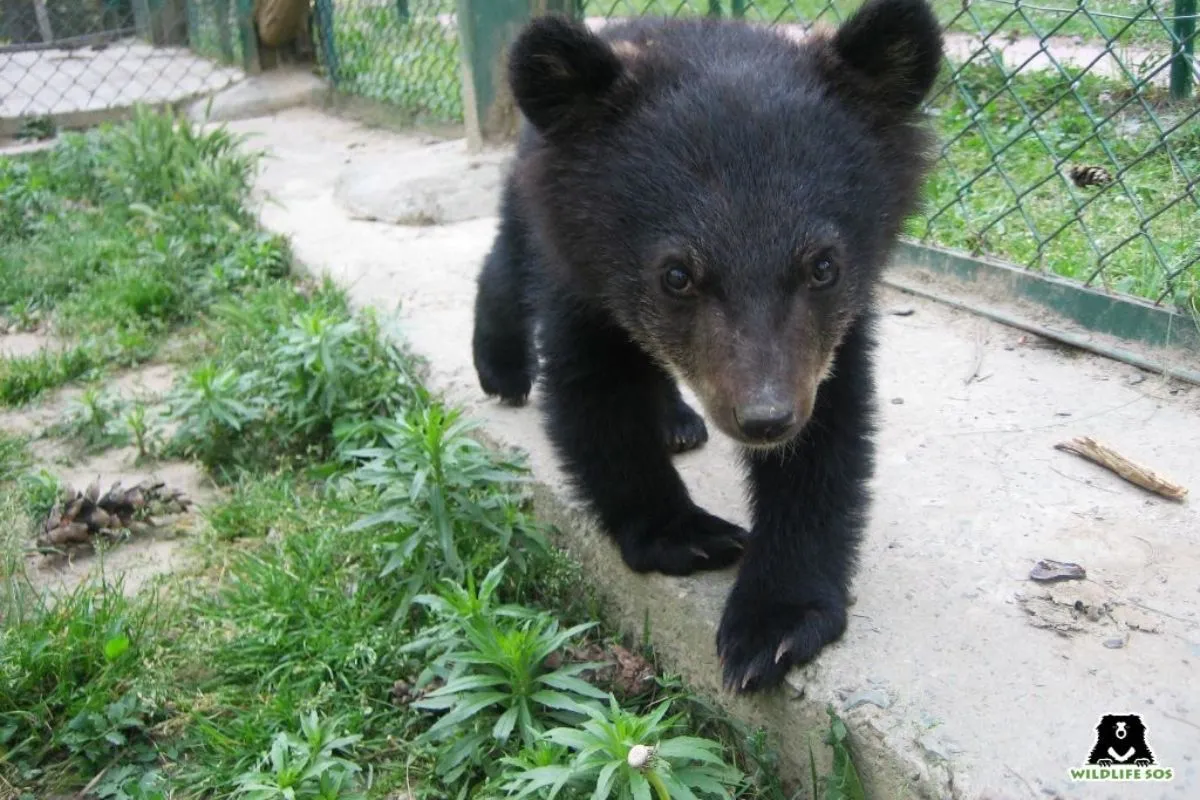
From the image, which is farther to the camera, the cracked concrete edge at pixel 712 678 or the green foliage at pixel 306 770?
the green foliage at pixel 306 770

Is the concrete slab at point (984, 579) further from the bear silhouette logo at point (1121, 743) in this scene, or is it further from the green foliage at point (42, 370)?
the green foliage at point (42, 370)

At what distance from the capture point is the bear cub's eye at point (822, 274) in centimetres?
244

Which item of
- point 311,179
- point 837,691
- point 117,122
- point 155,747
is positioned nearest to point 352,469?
point 155,747

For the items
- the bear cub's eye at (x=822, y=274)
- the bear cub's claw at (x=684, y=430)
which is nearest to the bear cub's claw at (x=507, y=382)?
the bear cub's claw at (x=684, y=430)

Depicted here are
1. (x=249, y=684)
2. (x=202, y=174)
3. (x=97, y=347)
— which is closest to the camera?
(x=249, y=684)

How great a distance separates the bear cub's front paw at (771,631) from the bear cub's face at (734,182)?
0.41 meters

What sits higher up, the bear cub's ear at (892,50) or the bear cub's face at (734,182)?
the bear cub's ear at (892,50)

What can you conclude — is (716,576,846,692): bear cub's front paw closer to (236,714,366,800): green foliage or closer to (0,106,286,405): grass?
(236,714,366,800): green foliage

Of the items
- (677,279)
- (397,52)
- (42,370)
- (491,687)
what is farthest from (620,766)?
(397,52)

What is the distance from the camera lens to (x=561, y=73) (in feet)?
8.77

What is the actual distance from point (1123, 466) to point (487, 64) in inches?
184

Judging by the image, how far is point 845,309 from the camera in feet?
8.45

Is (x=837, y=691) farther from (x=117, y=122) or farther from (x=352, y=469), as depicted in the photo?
(x=117, y=122)

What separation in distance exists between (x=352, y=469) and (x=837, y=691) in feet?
6.95
